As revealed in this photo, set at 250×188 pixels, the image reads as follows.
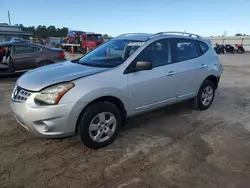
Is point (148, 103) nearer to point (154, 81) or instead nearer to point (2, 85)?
point (154, 81)

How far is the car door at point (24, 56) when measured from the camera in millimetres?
8688

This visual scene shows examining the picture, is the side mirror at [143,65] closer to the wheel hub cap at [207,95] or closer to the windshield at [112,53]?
the windshield at [112,53]

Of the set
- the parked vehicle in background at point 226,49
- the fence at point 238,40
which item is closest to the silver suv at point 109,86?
the parked vehicle in background at point 226,49

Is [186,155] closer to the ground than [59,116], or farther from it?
closer to the ground

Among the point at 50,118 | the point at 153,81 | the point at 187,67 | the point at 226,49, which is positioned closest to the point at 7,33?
the point at 226,49

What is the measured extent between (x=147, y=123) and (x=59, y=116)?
6.81 feet

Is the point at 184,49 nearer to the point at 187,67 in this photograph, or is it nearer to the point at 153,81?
the point at 187,67

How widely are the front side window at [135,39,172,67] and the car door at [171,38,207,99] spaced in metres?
0.17

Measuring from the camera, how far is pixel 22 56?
8805 mm

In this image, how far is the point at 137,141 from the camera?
12.9 ft

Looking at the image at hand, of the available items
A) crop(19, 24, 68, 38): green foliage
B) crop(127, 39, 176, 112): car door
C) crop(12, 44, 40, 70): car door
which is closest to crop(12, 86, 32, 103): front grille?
crop(127, 39, 176, 112): car door

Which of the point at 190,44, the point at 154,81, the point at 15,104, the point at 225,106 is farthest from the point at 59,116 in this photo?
the point at 225,106

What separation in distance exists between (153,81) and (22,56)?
253 inches

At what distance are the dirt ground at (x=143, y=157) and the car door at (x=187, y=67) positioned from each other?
0.65 metres
